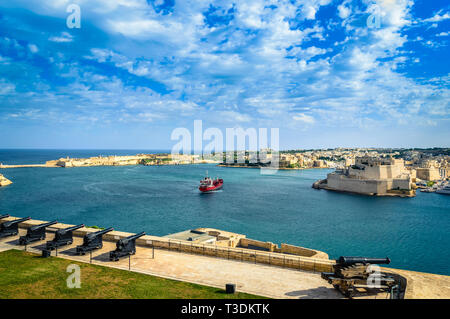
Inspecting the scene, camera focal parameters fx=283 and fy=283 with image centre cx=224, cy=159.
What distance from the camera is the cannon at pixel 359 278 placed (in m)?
6.77

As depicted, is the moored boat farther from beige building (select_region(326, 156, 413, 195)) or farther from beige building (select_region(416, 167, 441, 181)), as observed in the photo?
beige building (select_region(416, 167, 441, 181))

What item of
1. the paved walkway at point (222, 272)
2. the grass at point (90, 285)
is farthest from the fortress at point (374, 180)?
the grass at point (90, 285)

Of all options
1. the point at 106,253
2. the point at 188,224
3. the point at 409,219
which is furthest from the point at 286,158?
the point at 106,253

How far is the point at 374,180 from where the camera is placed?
55688 millimetres

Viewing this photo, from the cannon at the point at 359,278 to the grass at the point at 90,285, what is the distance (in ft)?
7.15

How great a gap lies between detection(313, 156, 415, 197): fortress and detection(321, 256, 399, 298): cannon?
179 ft

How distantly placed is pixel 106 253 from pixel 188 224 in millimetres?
18883

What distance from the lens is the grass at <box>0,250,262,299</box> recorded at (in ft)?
22.1

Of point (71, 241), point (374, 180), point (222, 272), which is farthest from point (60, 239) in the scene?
point (374, 180)

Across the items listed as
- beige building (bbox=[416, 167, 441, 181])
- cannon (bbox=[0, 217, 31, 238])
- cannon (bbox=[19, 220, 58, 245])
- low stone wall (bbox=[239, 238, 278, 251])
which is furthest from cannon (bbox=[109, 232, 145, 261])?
beige building (bbox=[416, 167, 441, 181])

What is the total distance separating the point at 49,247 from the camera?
10.0 meters

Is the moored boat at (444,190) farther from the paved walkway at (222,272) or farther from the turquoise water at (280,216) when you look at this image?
Result: the paved walkway at (222,272)

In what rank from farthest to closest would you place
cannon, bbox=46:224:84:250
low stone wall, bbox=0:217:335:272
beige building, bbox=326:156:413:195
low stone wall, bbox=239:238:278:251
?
beige building, bbox=326:156:413:195, low stone wall, bbox=239:238:278:251, cannon, bbox=46:224:84:250, low stone wall, bbox=0:217:335:272
